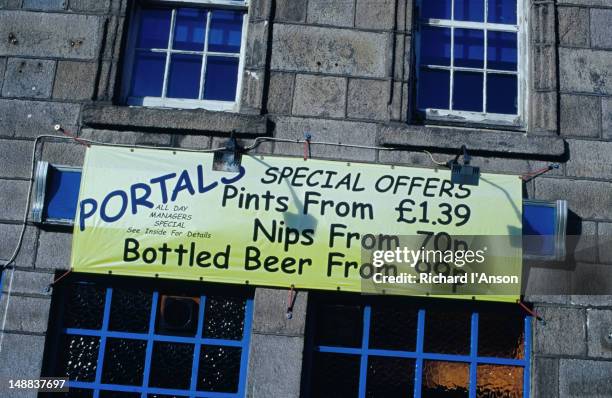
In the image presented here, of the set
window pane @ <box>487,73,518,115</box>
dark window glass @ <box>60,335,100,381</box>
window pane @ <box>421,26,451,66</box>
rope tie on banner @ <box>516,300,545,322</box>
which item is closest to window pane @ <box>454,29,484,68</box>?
window pane @ <box>421,26,451,66</box>

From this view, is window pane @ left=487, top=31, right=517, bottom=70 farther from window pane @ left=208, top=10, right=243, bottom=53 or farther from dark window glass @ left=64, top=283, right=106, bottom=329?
dark window glass @ left=64, top=283, right=106, bottom=329

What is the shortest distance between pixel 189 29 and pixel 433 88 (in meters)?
2.61

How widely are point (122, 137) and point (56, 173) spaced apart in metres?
0.69

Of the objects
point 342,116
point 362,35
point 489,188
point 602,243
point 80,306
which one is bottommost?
point 80,306

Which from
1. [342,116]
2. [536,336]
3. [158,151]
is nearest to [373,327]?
[536,336]

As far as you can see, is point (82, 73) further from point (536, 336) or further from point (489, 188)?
point (536, 336)

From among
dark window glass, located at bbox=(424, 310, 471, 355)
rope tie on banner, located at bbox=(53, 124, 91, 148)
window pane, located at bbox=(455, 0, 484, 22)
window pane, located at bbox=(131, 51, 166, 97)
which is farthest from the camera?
window pane, located at bbox=(455, 0, 484, 22)

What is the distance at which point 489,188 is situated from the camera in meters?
6.25

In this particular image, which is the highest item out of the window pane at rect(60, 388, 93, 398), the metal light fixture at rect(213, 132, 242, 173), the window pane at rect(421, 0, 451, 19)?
the window pane at rect(421, 0, 451, 19)

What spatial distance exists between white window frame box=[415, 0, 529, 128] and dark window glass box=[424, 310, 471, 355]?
1.94 metres

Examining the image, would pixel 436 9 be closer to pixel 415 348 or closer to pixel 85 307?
pixel 415 348

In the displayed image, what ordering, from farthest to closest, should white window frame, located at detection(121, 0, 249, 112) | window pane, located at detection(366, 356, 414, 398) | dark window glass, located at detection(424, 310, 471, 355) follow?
white window frame, located at detection(121, 0, 249, 112)
dark window glass, located at detection(424, 310, 471, 355)
window pane, located at detection(366, 356, 414, 398)

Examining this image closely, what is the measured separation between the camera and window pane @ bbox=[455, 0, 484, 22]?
7074mm

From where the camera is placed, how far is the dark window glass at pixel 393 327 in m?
6.22
